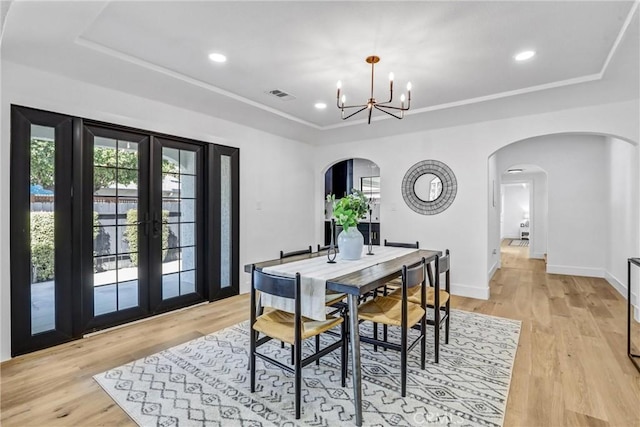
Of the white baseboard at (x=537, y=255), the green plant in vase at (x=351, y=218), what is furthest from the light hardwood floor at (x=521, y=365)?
the white baseboard at (x=537, y=255)

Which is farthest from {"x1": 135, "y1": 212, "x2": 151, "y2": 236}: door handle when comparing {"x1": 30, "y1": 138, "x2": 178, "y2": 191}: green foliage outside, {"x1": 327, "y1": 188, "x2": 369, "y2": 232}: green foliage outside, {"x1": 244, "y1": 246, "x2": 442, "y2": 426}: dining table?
{"x1": 327, "y1": 188, "x2": 369, "y2": 232}: green foliage outside

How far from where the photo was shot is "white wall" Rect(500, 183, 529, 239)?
1284cm

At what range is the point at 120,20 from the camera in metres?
2.23

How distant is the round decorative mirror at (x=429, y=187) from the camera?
4.72 meters

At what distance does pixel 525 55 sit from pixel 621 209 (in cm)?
355

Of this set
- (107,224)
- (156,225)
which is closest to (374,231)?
(156,225)

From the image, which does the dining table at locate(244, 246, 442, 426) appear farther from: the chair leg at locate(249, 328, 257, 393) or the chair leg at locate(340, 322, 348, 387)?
the chair leg at locate(249, 328, 257, 393)

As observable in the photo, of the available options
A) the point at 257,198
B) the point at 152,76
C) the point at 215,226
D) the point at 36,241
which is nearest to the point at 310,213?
the point at 257,198

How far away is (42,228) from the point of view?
2.87 meters

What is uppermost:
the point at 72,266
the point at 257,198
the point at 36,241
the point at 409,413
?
the point at 257,198

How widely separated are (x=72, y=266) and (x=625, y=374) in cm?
463

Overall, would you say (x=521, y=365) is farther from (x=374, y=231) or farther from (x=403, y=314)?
(x=374, y=231)

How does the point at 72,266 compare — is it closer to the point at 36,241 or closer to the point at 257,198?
the point at 36,241

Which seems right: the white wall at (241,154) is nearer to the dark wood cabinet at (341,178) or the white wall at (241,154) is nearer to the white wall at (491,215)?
the dark wood cabinet at (341,178)
